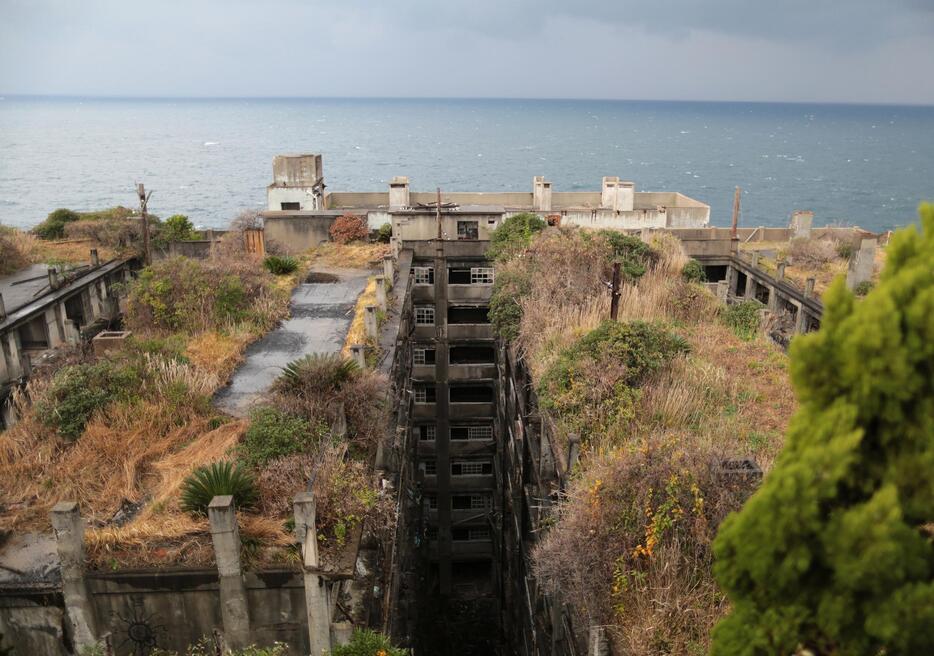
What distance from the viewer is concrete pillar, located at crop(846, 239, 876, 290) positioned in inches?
1366

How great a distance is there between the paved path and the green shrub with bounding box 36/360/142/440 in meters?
2.38

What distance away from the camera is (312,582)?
39.0 feet

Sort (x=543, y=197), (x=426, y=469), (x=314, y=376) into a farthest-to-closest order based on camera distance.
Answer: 1. (x=543, y=197)
2. (x=426, y=469)
3. (x=314, y=376)

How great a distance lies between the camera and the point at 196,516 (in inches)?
527

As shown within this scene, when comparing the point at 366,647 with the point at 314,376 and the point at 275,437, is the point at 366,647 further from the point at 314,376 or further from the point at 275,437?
the point at 314,376

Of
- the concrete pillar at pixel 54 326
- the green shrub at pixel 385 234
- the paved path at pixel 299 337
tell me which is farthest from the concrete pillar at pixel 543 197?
the concrete pillar at pixel 54 326

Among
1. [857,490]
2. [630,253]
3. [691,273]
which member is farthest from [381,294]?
[857,490]

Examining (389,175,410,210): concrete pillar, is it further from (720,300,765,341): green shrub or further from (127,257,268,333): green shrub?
(720,300,765,341): green shrub

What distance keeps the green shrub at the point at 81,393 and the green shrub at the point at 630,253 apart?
674 inches

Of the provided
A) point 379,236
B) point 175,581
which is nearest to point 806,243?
point 379,236

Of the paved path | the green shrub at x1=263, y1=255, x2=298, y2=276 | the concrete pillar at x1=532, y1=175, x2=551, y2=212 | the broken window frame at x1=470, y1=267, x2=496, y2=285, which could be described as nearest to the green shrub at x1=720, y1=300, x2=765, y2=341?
the paved path

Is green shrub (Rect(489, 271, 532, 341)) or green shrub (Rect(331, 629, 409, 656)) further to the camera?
green shrub (Rect(489, 271, 532, 341))

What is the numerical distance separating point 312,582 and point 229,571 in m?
1.45

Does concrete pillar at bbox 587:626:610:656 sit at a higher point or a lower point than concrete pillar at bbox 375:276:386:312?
lower
